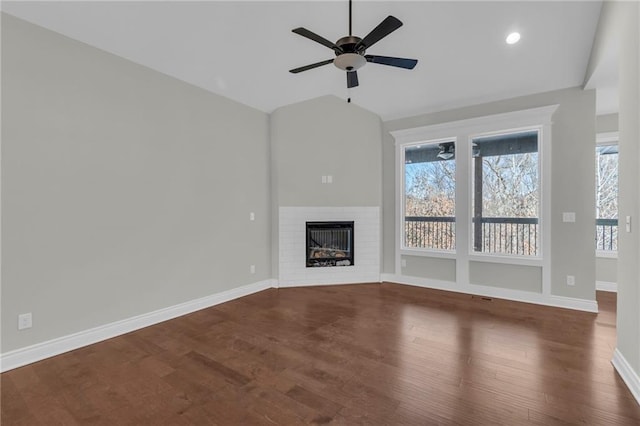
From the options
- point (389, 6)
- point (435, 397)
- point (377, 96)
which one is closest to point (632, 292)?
point (435, 397)

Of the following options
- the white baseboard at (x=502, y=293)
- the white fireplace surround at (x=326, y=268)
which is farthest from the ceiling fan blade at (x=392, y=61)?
the white baseboard at (x=502, y=293)

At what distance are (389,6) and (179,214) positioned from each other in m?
3.16

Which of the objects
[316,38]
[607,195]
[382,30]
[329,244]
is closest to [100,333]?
[329,244]

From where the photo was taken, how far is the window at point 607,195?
4.57 metres

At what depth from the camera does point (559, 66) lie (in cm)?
355

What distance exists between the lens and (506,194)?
14.0ft

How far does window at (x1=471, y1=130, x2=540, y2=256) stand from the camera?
411 cm

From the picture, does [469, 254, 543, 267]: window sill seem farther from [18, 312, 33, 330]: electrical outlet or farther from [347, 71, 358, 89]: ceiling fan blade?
[18, 312, 33, 330]: electrical outlet

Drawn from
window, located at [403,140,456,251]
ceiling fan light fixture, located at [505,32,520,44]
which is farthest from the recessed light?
window, located at [403,140,456,251]

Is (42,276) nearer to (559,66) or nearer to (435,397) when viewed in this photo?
(435,397)

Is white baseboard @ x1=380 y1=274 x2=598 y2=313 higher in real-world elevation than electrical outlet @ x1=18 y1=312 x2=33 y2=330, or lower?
lower

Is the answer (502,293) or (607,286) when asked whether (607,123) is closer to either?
(607,286)

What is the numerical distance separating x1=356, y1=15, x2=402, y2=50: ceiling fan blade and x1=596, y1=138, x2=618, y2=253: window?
4.34 m

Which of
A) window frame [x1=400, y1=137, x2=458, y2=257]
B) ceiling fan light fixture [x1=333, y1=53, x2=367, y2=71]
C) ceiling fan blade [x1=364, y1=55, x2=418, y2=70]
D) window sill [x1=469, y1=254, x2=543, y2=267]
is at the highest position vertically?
ceiling fan blade [x1=364, y1=55, x2=418, y2=70]
